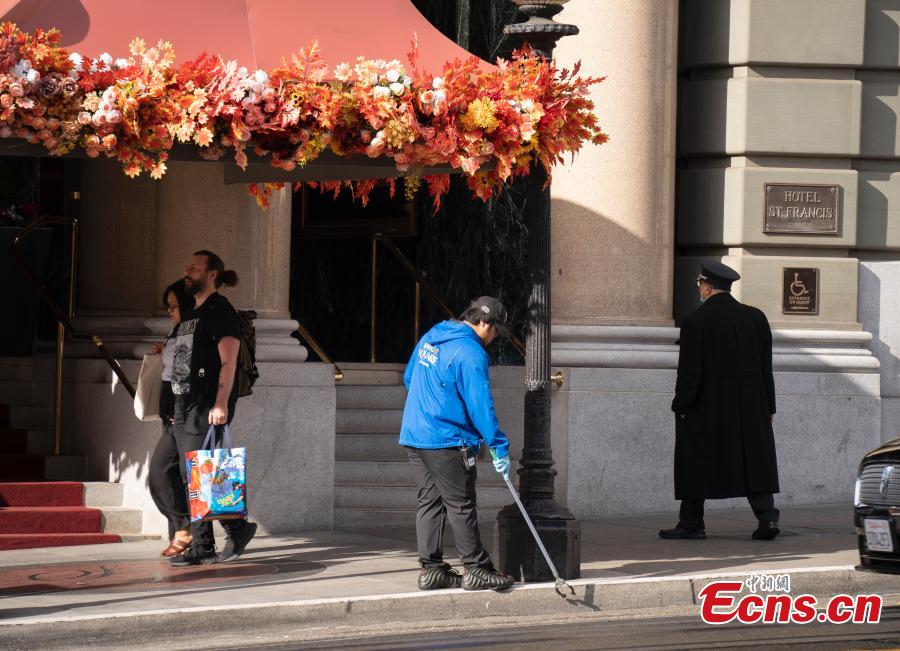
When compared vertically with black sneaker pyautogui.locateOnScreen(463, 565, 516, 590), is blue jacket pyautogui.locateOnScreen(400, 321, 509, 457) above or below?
above

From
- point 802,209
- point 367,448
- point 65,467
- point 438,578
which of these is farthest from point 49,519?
point 802,209

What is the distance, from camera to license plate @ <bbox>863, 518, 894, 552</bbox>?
9000 millimetres

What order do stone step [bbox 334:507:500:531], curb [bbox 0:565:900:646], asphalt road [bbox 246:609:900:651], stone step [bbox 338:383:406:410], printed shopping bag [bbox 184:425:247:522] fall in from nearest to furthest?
1. asphalt road [bbox 246:609:900:651]
2. curb [bbox 0:565:900:646]
3. printed shopping bag [bbox 184:425:247:522]
4. stone step [bbox 334:507:500:531]
5. stone step [bbox 338:383:406:410]

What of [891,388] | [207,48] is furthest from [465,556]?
[891,388]

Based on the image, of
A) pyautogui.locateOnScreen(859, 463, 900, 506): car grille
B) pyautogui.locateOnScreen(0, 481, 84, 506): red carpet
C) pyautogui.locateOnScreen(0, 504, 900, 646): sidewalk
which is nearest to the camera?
pyautogui.locateOnScreen(0, 504, 900, 646): sidewalk

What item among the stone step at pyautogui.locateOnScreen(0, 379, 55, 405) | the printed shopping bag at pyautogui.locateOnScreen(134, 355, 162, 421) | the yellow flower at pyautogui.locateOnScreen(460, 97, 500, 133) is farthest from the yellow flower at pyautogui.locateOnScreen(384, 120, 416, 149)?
the stone step at pyautogui.locateOnScreen(0, 379, 55, 405)

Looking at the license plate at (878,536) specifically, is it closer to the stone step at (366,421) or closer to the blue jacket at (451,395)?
the blue jacket at (451,395)

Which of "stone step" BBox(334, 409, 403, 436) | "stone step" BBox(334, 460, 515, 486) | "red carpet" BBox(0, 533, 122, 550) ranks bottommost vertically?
"red carpet" BBox(0, 533, 122, 550)

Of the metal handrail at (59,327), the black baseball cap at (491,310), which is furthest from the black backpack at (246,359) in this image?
the black baseball cap at (491,310)

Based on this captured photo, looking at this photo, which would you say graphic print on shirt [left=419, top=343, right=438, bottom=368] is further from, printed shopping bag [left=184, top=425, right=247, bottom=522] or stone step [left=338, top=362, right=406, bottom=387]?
stone step [left=338, top=362, right=406, bottom=387]

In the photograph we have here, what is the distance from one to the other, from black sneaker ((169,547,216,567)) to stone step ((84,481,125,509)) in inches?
69.9

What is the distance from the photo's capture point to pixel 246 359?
1074 centimetres

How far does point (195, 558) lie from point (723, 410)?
4.17 metres

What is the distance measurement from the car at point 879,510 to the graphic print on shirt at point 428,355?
2628 mm
